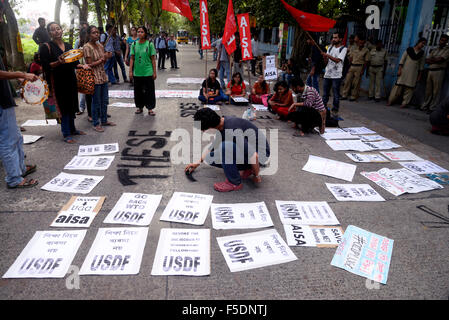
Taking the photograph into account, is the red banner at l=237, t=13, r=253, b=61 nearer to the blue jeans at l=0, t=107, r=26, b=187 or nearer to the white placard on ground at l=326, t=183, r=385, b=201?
the white placard on ground at l=326, t=183, r=385, b=201

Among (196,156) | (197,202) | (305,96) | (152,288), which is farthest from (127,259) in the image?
(305,96)

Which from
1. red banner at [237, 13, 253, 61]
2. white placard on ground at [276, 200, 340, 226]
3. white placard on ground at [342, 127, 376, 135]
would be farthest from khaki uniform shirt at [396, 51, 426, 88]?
white placard on ground at [276, 200, 340, 226]

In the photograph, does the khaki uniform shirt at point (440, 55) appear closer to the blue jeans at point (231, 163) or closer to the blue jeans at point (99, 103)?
the blue jeans at point (231, 163)

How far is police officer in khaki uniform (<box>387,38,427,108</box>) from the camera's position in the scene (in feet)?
24.8

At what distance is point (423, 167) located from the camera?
14.2ft

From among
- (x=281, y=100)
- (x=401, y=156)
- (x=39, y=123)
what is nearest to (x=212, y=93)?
(x=281, y=100)

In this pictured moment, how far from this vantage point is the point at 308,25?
6371 millimetres

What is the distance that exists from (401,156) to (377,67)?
5.02 metres

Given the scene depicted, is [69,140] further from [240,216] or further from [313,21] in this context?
[313,21]

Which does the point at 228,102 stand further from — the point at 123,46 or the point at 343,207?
the point at 123,46

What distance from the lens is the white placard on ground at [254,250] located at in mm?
2361

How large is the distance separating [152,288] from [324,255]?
1.36 meters

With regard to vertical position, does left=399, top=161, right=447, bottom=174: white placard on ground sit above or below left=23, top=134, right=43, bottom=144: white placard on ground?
below

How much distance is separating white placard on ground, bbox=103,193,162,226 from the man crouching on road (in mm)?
754
